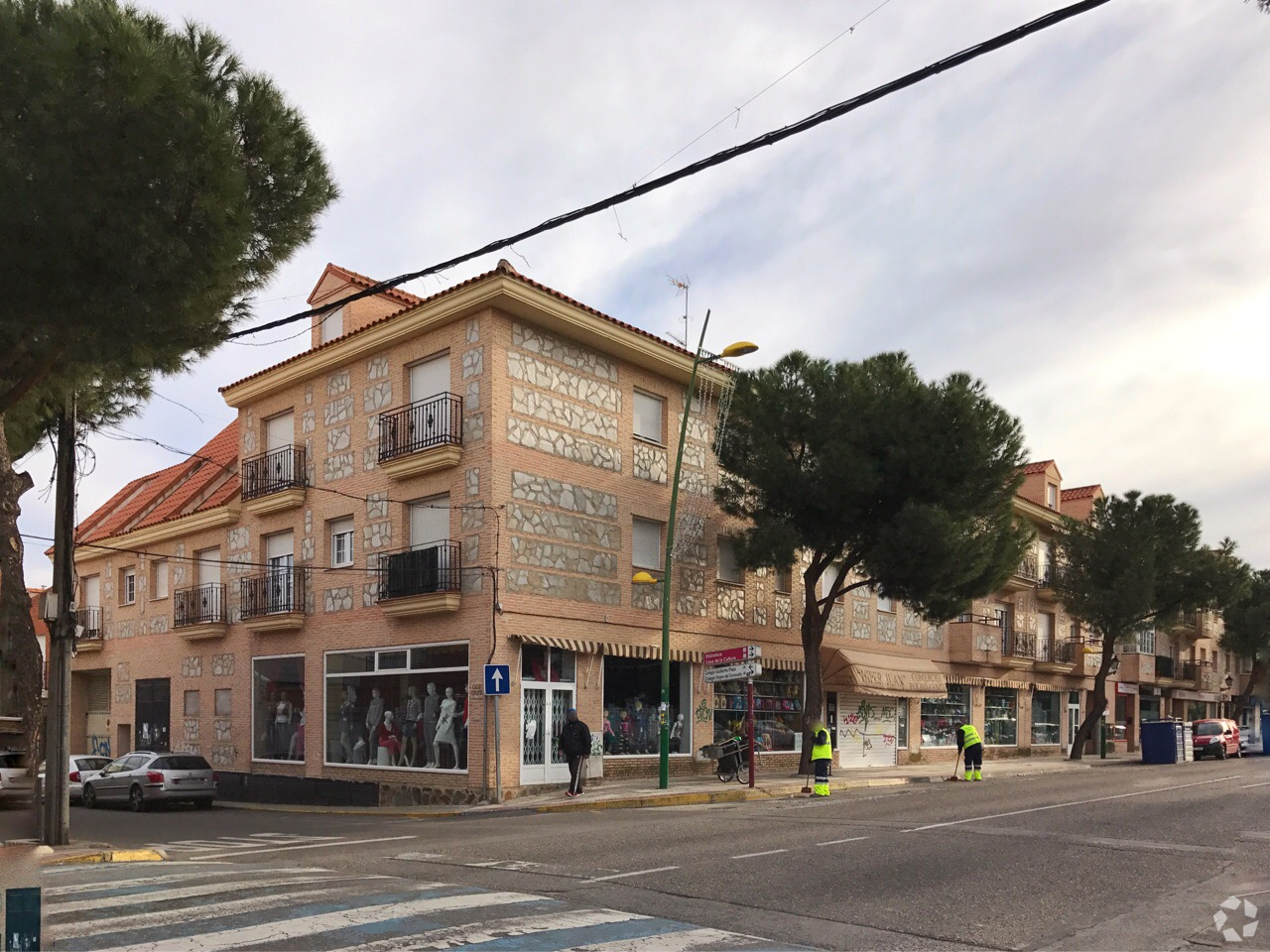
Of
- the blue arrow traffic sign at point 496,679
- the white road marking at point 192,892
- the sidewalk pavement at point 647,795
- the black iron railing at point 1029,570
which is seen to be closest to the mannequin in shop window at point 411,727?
the sidewalk pavement at point 647,795

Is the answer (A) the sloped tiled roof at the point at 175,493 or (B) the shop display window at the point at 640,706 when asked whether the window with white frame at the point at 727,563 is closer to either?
(B) the shop display window at the point at 640,706

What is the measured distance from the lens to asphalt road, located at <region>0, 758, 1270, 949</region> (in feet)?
29.5

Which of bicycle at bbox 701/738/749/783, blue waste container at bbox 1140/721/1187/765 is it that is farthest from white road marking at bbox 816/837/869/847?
blue waste container at bbox 1140/721/1187/765

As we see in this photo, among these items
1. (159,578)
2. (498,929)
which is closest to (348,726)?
(159,578)

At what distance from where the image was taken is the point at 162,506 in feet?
117

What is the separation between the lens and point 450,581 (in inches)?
918

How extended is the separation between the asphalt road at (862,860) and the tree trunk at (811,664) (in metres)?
5.75

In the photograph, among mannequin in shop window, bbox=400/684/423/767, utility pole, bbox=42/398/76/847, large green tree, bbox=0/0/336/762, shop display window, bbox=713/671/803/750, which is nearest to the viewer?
large green tree, bbox=0/0/336/762

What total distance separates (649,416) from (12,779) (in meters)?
19.9

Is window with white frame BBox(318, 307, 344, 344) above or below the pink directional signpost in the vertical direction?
above

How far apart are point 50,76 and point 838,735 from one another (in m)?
26.8

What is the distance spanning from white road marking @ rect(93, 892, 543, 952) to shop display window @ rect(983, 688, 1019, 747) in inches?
1364

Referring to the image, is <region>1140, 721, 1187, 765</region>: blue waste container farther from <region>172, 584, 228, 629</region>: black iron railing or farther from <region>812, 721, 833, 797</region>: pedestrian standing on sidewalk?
<region>172, 584, 228, 629</region>: black iron railing

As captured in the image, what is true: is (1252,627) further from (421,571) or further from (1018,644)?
(421,571)
